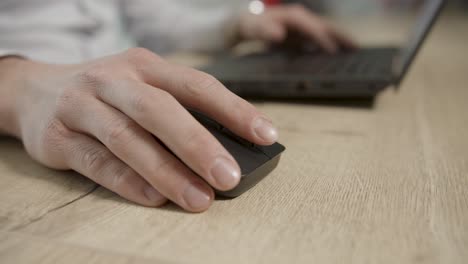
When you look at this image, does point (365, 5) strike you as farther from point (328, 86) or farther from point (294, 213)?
point (294, 213)

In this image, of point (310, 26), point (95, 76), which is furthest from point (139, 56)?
point (310, 26)

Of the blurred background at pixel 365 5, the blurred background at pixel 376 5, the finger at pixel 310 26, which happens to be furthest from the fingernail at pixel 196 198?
the blurred background at pixel 376 5

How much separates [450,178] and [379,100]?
35 cm

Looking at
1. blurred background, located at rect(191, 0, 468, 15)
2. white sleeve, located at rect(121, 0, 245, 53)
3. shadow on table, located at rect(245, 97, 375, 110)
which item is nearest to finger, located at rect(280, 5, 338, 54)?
white sleeve, located at rect(121, 0, 245, 53)

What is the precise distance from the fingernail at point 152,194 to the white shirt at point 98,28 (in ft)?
1.00

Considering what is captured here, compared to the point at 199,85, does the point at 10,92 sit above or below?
below

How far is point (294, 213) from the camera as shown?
33 centimetres

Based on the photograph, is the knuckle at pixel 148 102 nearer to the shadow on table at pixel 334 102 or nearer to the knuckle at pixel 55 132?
the knuckle at pixel 55 132

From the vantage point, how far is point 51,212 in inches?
13.4

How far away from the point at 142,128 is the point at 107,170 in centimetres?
5

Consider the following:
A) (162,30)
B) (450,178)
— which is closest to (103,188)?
(450,178)

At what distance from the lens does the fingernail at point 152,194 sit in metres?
0.35

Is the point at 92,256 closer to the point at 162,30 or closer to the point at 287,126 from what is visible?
the point at 287,126

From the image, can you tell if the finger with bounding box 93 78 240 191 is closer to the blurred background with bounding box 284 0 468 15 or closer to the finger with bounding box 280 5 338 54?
the finger with bounding box 280 5 338 54
